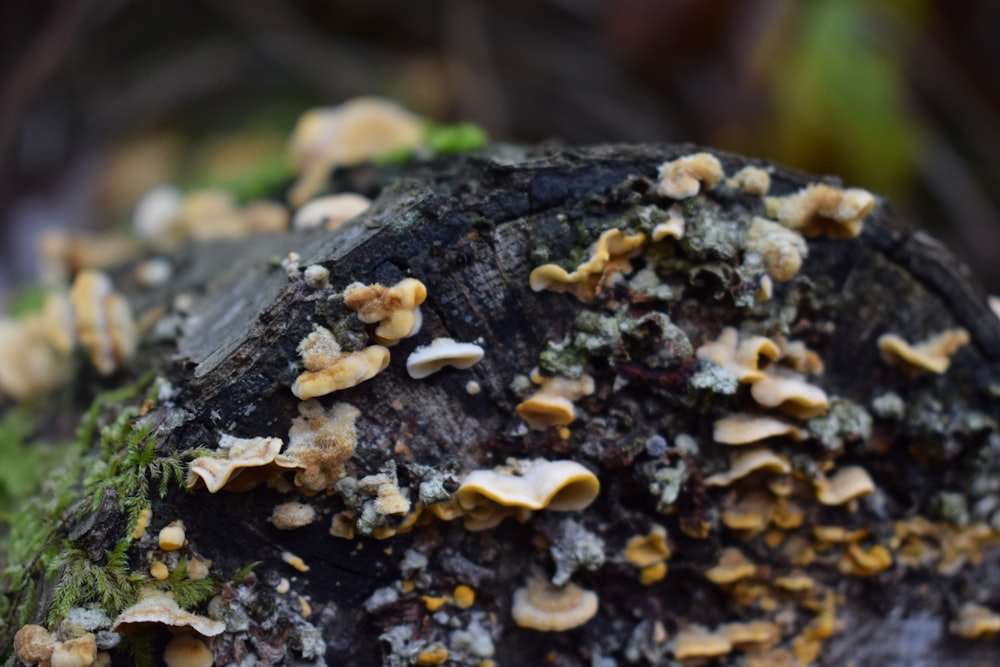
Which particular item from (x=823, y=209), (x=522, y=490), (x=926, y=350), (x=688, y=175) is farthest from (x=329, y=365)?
(x=926, y=350)

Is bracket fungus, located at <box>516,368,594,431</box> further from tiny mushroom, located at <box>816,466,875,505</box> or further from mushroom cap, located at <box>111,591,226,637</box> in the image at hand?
mushroom cap, located at <box>111,591,226,637</box>

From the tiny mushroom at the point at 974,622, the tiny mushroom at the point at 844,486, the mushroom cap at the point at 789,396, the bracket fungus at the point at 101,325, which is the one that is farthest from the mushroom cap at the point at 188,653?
the tiny mushroom at the point at 974,622

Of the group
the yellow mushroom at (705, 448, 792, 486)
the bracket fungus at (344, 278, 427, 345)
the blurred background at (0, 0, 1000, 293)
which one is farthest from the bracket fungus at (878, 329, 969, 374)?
the blurred background at (0, 0, 1000, 293)

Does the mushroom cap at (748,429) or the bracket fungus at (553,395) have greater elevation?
the mushroom cap at (748,429)

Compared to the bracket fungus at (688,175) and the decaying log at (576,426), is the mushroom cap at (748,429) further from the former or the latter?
the bracket fungus at (688,175)

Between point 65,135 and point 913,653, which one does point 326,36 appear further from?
point 913,653

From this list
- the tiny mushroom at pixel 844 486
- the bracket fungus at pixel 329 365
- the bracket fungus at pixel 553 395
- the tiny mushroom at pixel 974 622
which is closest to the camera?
the bracket fungus at pixel 329 365
